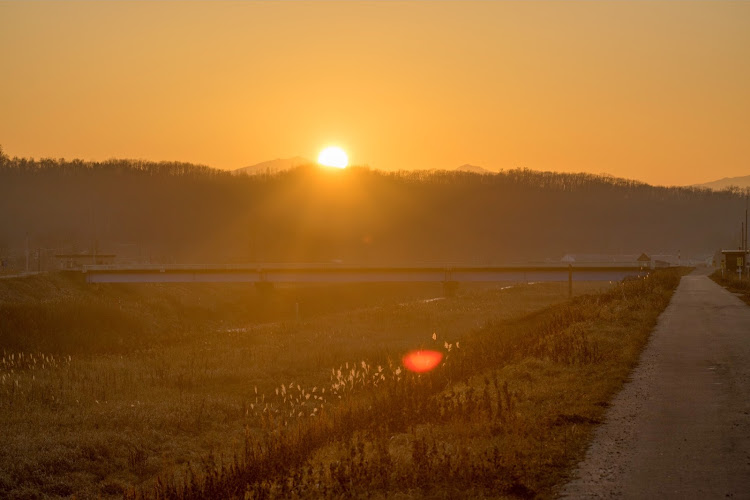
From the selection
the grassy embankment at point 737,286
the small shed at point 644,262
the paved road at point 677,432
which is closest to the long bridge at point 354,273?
the small shed at point 644,262

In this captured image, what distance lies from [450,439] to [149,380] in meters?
22.6

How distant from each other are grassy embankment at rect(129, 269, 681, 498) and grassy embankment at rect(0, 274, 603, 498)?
149 cm

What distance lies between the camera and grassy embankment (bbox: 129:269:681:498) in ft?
38.0

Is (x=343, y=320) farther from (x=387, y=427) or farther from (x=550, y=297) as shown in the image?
(x=387, y=427)

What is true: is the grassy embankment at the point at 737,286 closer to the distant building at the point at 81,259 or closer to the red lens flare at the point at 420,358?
the red lens flare at the point at 420,358

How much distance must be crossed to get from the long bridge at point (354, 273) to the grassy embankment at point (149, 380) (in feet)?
33.3

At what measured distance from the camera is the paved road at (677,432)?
1077 centimetres

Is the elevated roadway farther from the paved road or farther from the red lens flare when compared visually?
the paved road

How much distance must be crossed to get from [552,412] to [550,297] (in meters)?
77.3

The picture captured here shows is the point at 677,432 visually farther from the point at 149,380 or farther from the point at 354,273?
the point at 354,273

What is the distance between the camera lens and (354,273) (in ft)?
326

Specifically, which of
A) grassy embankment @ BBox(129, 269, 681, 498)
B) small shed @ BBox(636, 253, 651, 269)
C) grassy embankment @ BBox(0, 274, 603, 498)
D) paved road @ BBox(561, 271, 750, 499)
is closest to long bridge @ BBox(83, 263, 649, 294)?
small shed @ BBox(636, 253, 651, 269)

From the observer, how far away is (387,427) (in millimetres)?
15227

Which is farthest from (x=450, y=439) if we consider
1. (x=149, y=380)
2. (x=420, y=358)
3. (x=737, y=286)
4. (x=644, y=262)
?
(x=644, y=262)
